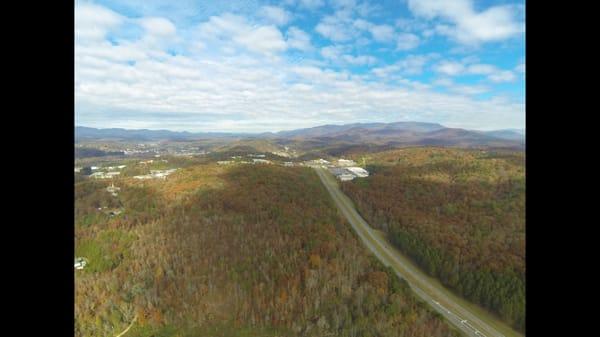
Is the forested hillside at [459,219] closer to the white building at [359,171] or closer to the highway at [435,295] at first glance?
the highway at [435,295]

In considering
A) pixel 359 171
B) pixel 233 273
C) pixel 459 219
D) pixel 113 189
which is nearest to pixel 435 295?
pixel 459 219

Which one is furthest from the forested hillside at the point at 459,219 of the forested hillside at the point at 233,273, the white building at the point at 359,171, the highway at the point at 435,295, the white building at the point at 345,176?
the white building at the point at 359,171

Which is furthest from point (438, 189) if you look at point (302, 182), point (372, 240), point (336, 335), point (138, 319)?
point (138, 319)

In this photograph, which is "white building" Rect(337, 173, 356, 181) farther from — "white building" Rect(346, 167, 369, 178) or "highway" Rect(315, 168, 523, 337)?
"highway" Rect(315, 168, 523, 337)

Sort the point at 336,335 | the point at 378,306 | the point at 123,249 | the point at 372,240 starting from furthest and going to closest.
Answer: the point at 372,240
the point at 123,249
the point at 378,306
the point at 336,335

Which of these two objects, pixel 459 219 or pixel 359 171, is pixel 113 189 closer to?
pixel 359 171
